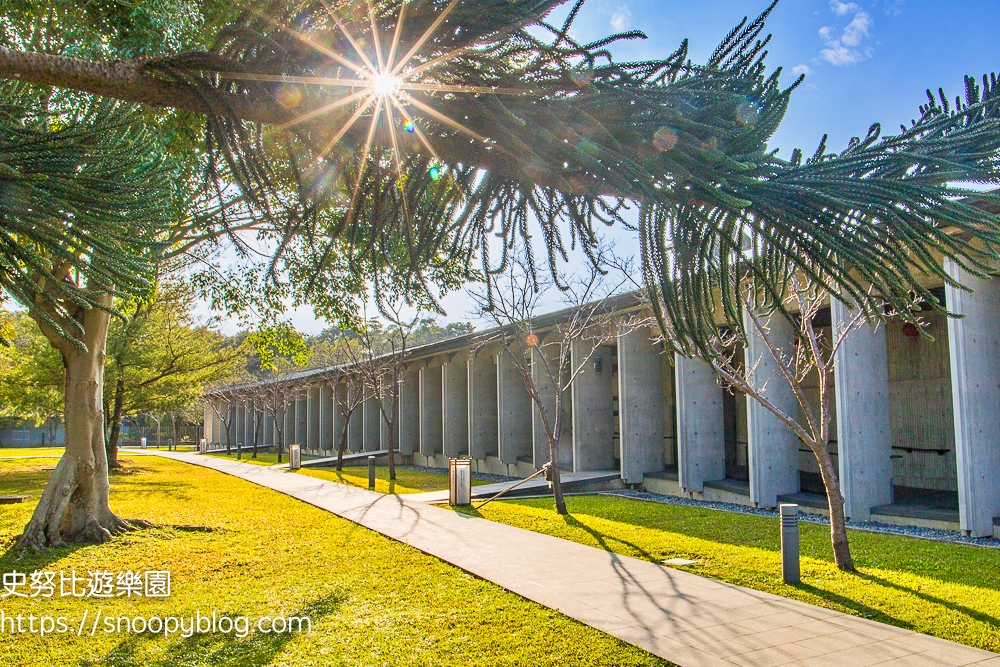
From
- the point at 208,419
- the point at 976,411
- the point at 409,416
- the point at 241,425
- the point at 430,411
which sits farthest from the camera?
the point at 208,419

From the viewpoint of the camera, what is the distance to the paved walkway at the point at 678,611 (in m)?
5.81

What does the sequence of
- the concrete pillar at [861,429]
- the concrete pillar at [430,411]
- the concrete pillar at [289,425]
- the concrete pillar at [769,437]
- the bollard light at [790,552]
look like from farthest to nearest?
1. the concrete pillar at [289,425]
2. the concrete pillar at [430,411]
3. the concrete pillar at [769,437]
4. the concrete pillar at [861,429]
5. the bollard light at [790,552]

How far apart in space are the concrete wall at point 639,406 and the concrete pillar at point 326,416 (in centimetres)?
2619

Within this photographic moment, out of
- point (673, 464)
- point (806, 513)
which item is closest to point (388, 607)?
point (806, 513)

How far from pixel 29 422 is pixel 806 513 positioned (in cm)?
7307

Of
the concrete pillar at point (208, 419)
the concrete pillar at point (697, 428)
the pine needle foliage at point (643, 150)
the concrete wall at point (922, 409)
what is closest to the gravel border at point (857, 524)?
the concrete pillar at point (697, 428)

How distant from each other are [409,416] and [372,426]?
4671mm

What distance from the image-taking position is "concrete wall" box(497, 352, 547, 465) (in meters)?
25.5

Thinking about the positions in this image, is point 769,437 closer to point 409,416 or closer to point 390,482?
point 390,482

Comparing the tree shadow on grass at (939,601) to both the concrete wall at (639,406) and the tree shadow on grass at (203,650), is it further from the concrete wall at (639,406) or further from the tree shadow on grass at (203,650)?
the concrete wall at (639,406)

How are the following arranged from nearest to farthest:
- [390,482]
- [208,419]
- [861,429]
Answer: [861,429], [390,482], [208,419]

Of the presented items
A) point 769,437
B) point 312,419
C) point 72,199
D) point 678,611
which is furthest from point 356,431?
point 72,199

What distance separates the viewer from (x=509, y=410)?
25.5 metres

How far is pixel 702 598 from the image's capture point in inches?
303
